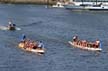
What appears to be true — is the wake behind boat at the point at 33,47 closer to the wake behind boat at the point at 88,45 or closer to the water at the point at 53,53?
the water at the point at 53,53

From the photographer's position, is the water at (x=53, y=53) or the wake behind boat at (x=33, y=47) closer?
the water at (x=53, y=53)

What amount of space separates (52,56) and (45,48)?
27.3 ft

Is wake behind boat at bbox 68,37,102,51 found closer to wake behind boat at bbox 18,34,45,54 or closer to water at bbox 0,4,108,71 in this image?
water at bbox 0,4,108,71

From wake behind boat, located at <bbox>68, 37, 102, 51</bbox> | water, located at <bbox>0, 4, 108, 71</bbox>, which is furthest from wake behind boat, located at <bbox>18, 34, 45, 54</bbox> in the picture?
wake behind boat, located at <bbox>68, 37, 102, 51</bbox>

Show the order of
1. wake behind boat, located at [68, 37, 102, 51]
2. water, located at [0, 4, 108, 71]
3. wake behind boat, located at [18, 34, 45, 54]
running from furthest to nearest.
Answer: wake behind boat, located at [68, 37, 102, 51]
wake behind boat, located at [18, 34, 45, 54]
water, located at [0, 4, 108, 71]

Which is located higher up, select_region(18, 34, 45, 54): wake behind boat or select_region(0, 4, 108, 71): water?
select_region(18, 34, 45, 54): wake behind boat

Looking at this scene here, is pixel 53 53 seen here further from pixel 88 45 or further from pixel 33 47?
pixel 88 45

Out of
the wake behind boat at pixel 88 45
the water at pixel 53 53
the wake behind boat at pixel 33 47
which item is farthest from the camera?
the wake behind boat at pixel 88 45

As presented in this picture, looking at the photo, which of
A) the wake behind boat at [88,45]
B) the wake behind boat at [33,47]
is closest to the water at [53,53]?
the wake behind boat at [33,47]

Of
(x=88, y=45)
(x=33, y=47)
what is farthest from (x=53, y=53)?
(x=88, y=45)

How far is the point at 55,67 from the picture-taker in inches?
3319

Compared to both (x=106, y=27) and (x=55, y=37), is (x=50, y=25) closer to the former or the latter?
(x=106, y=27)

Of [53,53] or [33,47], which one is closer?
[33,47]

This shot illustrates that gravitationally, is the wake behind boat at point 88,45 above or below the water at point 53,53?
above
